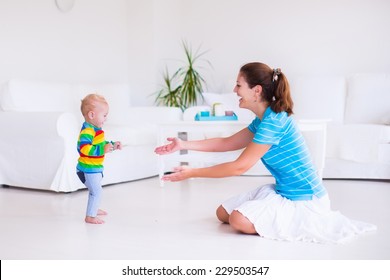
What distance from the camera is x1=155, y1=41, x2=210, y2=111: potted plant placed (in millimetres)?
6148

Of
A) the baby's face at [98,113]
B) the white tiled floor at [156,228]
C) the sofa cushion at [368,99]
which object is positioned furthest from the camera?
the sofa cushion at [368,99]

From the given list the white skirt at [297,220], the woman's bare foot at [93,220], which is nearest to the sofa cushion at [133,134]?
the woman's bare foot at [93,220]

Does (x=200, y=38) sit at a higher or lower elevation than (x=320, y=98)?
higher

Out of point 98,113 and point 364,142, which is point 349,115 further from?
Result: point 98,113

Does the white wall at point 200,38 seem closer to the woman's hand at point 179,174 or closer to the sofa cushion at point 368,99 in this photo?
the sofa cushion at point 368,99

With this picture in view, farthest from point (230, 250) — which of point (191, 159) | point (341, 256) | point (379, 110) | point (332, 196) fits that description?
point (379, 110)

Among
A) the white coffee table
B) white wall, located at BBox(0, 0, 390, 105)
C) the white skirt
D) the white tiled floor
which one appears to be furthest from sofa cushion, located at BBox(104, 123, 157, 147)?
the white skirt

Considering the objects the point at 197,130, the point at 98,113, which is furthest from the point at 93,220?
the point at 197,130

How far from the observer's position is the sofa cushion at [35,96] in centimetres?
443

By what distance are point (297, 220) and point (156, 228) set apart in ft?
2.43

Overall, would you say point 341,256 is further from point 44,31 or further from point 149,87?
point 149,87

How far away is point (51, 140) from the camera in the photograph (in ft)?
13.3

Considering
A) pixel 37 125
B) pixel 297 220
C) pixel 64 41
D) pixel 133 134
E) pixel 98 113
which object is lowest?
pixel 297 220

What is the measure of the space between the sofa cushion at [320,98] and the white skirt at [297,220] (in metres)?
2.82
